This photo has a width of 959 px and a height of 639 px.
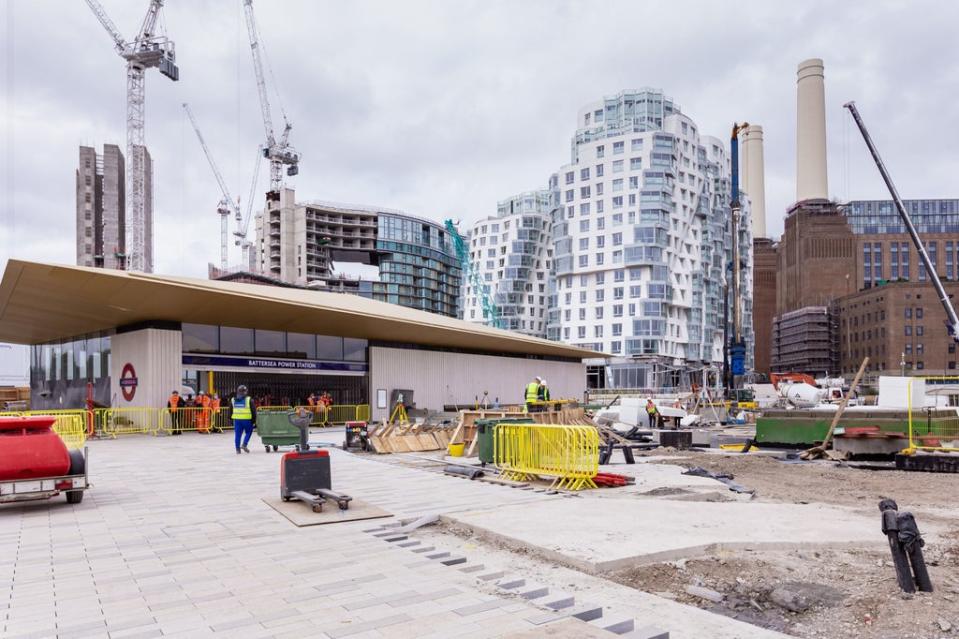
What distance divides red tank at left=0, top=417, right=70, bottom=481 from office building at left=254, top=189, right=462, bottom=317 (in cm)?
12495

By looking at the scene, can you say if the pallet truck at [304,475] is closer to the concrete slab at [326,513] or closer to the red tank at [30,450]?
the concrete slab at [326,513]

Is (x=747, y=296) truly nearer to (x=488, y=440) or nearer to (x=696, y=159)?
(x=696, y=159)

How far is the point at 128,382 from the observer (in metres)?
29.6

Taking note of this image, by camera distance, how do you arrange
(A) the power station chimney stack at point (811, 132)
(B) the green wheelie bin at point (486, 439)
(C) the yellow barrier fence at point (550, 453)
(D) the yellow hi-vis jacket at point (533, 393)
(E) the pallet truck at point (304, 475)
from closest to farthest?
(E) the pallet truck at point (304, 475) → (C) the yellow barrier fence at point (550, 453) → (B) the green wheelie bin at point (486, 439) → (D) the yellow hi-vis jacket at point (533, 393) → (A) the power station chimney stack at point (811, 132)

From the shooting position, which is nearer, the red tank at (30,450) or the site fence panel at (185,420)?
the red tank at (30,450)

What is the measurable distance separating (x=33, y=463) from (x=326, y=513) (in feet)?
15.0

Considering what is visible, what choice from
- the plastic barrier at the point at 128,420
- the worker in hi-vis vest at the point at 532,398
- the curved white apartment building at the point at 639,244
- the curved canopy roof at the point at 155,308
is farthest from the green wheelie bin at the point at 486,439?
the curved white apartment building at the point at 639,244

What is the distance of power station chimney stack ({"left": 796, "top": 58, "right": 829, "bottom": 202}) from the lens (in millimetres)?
157625

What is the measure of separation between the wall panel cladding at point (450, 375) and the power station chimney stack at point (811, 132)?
132m

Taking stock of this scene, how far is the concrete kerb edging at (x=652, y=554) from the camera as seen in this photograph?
22.7 ft

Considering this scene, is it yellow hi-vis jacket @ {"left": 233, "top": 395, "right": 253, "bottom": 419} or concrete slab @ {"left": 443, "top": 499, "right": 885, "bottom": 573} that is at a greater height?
yellow hi-vis jacket @ {"left": 233, "top": 395, "right": 253, "bottom": 419}

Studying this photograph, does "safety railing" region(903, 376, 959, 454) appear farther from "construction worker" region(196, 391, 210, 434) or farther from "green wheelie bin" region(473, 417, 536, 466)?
"construction worker" region(196, 391, 210, 434)

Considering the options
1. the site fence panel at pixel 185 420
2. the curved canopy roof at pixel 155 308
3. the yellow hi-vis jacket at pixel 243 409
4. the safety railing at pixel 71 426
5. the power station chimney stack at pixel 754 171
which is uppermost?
the power station chimney stack at pixel 754 171

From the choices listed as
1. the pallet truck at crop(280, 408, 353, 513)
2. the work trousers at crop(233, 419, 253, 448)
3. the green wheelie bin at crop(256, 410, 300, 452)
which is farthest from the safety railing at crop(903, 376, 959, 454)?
the work trousers at crop(233, 419, 253, 448)
